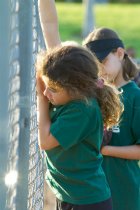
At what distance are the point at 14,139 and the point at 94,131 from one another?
1.54ft

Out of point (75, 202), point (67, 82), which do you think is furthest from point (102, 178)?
point (67, 82)

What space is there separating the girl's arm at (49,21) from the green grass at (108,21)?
30.7 m

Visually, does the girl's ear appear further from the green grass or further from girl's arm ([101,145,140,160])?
the green grass

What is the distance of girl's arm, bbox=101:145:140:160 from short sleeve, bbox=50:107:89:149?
76 centimetres

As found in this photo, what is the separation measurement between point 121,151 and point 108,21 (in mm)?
38263

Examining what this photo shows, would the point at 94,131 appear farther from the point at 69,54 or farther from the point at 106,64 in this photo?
the point at 106,64

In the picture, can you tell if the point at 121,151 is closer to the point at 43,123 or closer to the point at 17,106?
the point at 43,123

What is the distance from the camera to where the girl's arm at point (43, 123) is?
10.7 ft

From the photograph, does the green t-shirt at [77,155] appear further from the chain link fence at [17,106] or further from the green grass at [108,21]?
the green grass at [108,21]

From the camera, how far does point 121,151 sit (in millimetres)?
4027

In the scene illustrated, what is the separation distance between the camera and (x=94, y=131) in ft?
10.9

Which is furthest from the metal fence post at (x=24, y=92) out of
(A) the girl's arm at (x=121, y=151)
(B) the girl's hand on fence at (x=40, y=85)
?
(A) the girl's arm at (x=121, y=151)

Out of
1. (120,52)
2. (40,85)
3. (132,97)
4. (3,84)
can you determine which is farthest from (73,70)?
(120,52)

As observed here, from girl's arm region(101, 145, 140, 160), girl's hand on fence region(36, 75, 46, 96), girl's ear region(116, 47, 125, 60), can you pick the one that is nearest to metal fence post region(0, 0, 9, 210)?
girl's hand on fence region(36, 75, 46, 96)
